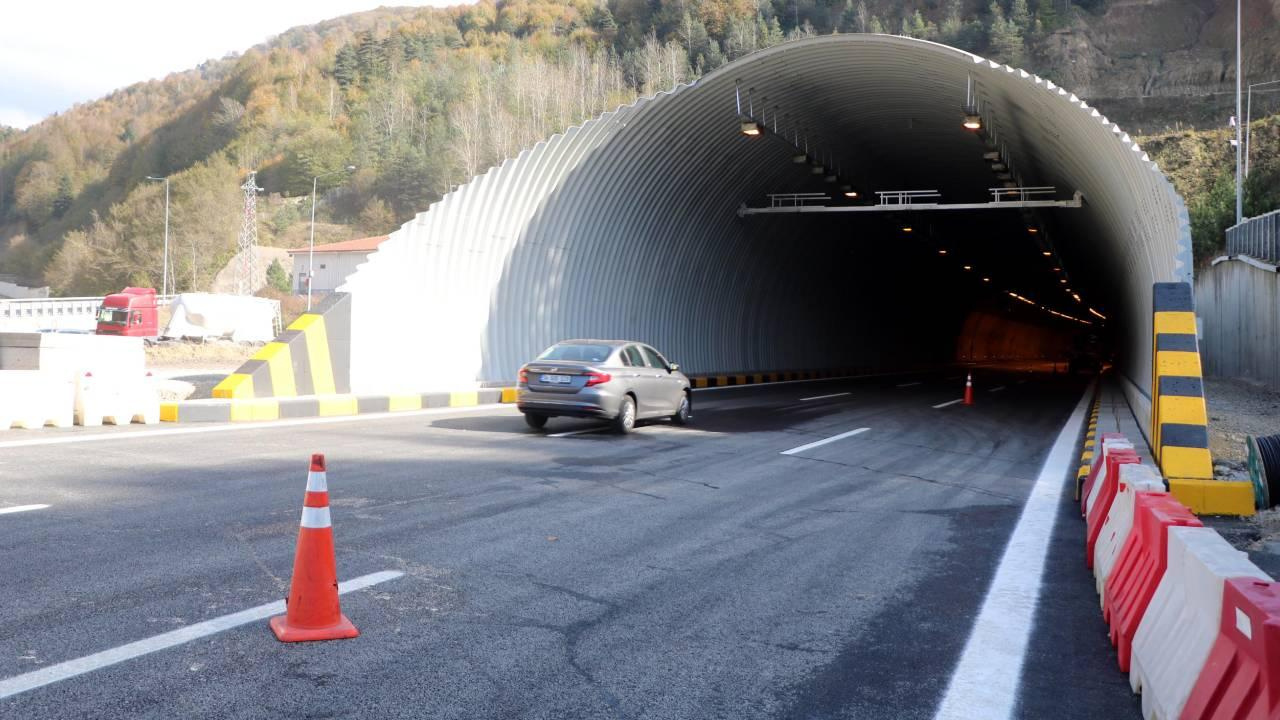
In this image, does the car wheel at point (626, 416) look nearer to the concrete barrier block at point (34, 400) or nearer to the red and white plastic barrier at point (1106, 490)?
the concrete barrier block at point (34, 400)

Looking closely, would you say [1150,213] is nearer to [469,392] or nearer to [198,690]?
[469,392]

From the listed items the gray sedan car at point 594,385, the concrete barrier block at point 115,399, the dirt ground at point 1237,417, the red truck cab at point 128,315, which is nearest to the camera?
the dirt ground at point 1237,417

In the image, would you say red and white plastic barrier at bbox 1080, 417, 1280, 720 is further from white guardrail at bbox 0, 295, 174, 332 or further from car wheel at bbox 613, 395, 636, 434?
white guardrail at bbox 0, 295, 174, 332

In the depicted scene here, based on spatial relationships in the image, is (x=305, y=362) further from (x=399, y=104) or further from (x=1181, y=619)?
(x=399, y=104)

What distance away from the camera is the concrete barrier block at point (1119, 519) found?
19.8ft

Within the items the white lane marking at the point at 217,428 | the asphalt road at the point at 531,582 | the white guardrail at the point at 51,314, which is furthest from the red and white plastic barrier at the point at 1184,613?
the white guardrail at the point at 51,314

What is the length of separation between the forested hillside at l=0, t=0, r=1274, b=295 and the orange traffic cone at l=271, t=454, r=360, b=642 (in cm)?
8356

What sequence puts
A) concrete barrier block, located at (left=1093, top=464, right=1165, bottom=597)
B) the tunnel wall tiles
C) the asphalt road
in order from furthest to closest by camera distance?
1. the tunnel wall tiles
2. concrete barrier block, located at (left=1093, top=464, right=1165, bottom=597)
3. the asphalt road

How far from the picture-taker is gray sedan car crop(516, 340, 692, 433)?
50.3 feet

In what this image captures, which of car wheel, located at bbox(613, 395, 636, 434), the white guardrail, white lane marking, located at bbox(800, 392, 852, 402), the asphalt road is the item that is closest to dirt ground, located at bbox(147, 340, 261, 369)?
the white guardrail

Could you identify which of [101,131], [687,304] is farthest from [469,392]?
[101,131]

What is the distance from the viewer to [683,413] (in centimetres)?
1789

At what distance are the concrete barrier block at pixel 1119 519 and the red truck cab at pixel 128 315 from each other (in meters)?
41.9

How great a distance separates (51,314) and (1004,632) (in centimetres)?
5411
